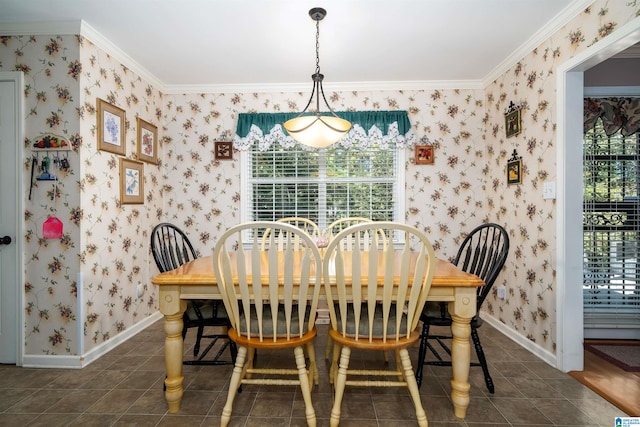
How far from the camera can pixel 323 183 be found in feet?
10.8

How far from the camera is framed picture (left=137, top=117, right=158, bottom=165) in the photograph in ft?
9.37

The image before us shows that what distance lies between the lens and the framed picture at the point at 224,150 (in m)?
3.25

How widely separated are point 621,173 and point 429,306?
2.19 metres

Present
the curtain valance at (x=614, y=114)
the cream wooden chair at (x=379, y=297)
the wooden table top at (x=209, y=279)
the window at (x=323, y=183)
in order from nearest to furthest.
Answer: the cream wooden chair at (x=379, y=297), the wooden table top at (x=209, y=279), the curtain valance at (x=614, y=114), the window at (x=323, y=183)

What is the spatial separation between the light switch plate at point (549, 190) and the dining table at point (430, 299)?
1131 millimetres

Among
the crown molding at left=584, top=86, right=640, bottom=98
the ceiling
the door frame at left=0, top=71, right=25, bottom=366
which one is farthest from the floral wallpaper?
the crown molding at left=584, top=86, right=640, bottom=98

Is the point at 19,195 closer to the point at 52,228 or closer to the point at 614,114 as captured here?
the point at 52,228

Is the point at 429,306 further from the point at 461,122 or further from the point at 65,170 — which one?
the point at 65,170

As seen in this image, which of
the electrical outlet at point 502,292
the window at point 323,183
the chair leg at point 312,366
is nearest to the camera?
the chair leg at point 312,366

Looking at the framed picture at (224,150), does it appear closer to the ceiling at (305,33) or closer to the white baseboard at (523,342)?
the ceiling at (305,33)

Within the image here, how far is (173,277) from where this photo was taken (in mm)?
1566

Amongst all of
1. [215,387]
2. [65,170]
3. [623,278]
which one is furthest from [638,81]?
[65,170]

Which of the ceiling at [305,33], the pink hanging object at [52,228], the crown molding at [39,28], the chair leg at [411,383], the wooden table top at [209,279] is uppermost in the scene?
the ceiling at [305,33]

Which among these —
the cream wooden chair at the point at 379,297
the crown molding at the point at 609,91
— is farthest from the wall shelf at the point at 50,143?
the crown molding at the point at 609,91
